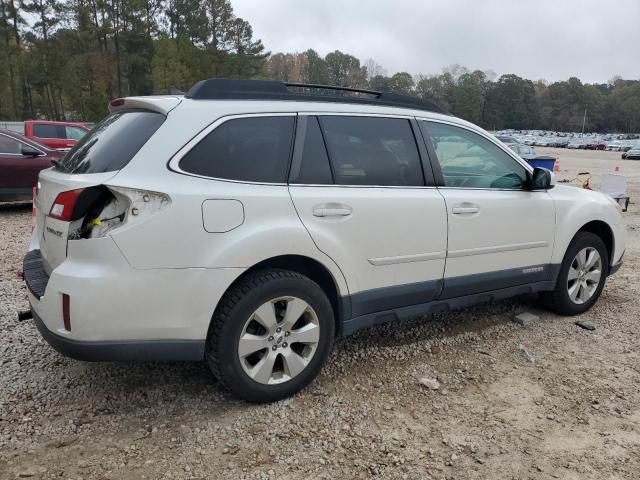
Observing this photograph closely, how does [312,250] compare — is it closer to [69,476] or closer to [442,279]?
[442,279]

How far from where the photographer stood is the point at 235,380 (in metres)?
2.84

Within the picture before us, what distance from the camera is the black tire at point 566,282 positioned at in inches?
175

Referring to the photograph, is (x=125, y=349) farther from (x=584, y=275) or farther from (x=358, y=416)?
(x=584, y=275)

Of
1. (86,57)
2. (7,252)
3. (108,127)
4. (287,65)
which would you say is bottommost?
(7,252)

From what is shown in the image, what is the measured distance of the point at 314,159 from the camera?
10.2 feet

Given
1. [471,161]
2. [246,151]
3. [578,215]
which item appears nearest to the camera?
[246,151]

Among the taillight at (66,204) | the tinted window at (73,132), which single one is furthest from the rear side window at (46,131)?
the taillight at (66,204)

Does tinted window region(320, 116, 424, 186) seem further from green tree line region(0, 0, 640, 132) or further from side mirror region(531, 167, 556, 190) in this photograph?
green tree line region(0, 0, 640, 132)

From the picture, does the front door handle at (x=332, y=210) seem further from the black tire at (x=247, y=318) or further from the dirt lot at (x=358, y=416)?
the dirt lot at (x=358, y=416)

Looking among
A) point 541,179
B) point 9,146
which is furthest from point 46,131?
point 541,179

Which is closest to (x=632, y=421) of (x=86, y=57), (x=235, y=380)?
(x=235, y=380)

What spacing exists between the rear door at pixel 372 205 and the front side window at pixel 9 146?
26.1 feet

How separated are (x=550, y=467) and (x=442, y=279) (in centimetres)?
138

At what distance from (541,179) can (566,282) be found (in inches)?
39.9
